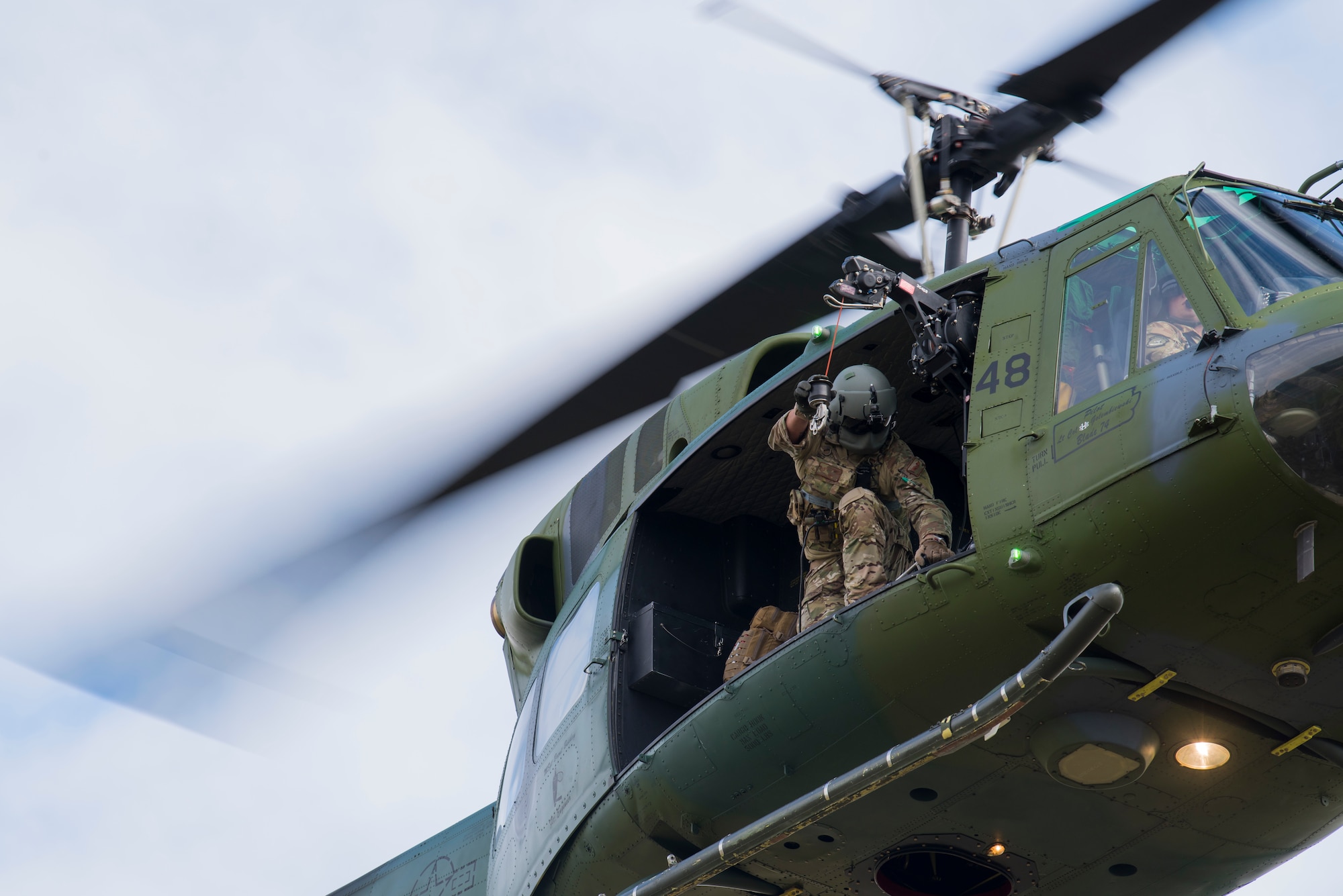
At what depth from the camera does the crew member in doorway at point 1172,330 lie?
5.19m

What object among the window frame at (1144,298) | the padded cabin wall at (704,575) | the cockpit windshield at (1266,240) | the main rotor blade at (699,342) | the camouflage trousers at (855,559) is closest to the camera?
the window frame at (1144,298)

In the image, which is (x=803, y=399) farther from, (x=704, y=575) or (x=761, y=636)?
(x=704, y=575)

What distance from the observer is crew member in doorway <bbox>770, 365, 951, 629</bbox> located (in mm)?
6184

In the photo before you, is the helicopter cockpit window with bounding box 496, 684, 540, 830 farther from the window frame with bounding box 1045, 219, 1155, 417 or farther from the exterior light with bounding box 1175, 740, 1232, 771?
the window frame with bounding box 1045, 219, 1155, 417

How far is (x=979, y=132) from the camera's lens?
8.59 metres

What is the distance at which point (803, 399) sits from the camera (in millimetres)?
6262

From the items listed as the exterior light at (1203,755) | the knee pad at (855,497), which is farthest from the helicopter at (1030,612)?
the knee pad at (855,497)

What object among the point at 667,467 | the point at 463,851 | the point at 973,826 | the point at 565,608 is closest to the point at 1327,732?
the point at 973,826

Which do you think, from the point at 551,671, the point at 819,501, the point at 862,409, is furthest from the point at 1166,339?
the point at 551,671

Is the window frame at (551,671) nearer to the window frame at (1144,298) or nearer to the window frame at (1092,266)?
the window frame at (1092,266)

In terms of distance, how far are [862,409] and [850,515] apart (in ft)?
1.41

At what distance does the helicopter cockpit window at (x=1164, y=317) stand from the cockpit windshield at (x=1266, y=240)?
0.15m

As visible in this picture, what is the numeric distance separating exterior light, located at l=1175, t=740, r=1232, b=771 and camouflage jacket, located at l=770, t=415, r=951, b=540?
1.39m

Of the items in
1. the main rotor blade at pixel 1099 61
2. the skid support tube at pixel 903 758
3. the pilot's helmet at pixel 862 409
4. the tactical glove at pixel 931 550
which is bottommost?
the skid support tube at pixel 903 758
